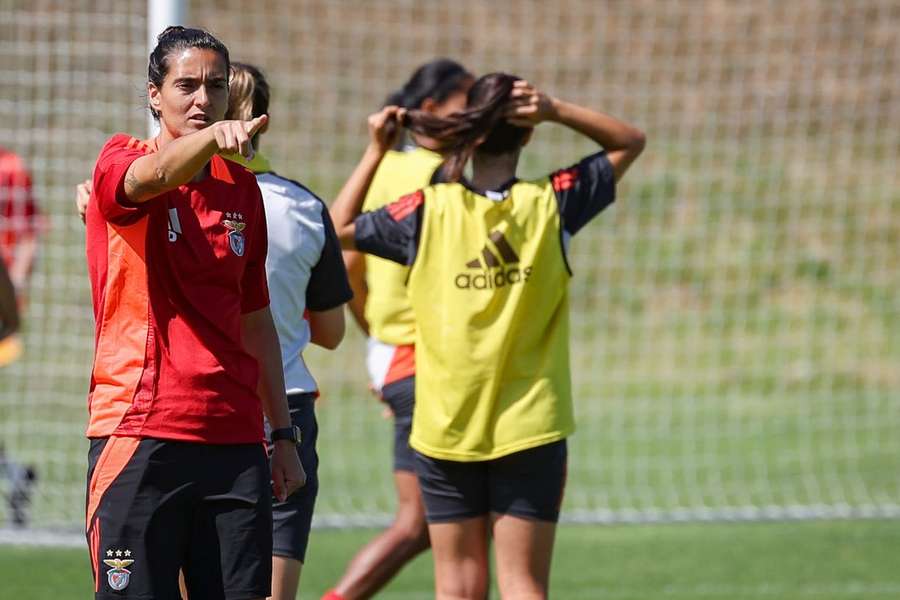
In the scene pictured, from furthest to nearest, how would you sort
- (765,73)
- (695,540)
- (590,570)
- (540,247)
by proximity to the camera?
(765,73) → (695,540) → (590,570) → (540,247)

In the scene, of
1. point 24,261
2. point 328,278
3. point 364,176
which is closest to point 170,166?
point 328,278

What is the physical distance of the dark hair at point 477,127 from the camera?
12.0ft

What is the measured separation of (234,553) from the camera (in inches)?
107

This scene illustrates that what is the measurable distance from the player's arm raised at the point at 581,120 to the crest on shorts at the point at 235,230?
114cm

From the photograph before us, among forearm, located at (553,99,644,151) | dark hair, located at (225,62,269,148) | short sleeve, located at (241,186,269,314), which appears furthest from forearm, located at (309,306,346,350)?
forearm, located at (553,99,644,151)

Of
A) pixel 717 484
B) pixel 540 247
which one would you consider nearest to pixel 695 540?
pixel 717 484

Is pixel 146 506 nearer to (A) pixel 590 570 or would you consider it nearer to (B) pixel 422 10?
(A) pixel 590 570

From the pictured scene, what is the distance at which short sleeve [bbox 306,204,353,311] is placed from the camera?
349 centimetres

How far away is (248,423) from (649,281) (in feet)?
28.8

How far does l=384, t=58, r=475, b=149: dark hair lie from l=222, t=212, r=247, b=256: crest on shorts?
210 centimetres

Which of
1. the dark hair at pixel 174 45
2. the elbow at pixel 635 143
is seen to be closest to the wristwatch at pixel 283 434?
the dark hair at pixel 174 45

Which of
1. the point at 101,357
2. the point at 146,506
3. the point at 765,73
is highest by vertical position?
the point at 765,73

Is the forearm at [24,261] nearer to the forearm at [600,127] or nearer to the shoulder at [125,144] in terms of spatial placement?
the forearm at [600,127]

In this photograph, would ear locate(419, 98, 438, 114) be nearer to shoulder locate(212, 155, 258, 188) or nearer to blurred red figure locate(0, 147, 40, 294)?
shoulder locate(212, 155, 258, 188)
